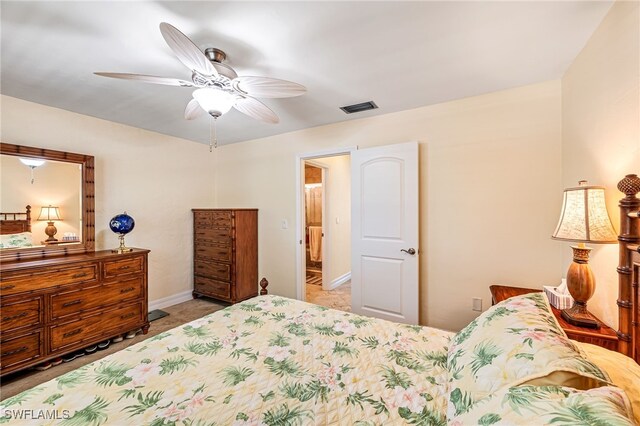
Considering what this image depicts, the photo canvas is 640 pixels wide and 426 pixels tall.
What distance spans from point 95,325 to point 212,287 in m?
1.38

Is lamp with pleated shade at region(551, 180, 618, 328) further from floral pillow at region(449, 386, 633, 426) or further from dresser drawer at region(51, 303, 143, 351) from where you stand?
dresser drawer at region(51, 303, 143, 351)


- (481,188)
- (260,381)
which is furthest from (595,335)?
(260,381)

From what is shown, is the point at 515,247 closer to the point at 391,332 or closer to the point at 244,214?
the point at 391,332

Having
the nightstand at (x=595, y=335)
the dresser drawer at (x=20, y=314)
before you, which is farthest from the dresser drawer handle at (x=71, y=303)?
the nightstand at (x=595, y=335)

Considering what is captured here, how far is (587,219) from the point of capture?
135 cm

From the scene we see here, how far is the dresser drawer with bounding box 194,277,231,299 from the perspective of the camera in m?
3.52

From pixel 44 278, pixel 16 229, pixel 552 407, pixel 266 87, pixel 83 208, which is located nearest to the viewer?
pixel 552 407

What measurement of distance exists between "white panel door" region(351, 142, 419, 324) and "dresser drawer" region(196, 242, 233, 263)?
173cm

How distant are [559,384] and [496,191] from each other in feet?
6.58

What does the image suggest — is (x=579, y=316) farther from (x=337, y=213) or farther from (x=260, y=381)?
(x=337, y=213)

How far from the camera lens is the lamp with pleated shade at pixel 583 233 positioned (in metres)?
1.31

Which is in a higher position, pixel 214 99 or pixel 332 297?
pixel 214 99

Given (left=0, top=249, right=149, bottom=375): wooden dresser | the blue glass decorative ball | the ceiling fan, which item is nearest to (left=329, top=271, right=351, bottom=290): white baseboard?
(left=0, top=249, right=149, bottom=375): wooden dresser

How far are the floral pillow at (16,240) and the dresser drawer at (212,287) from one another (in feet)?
5.98
